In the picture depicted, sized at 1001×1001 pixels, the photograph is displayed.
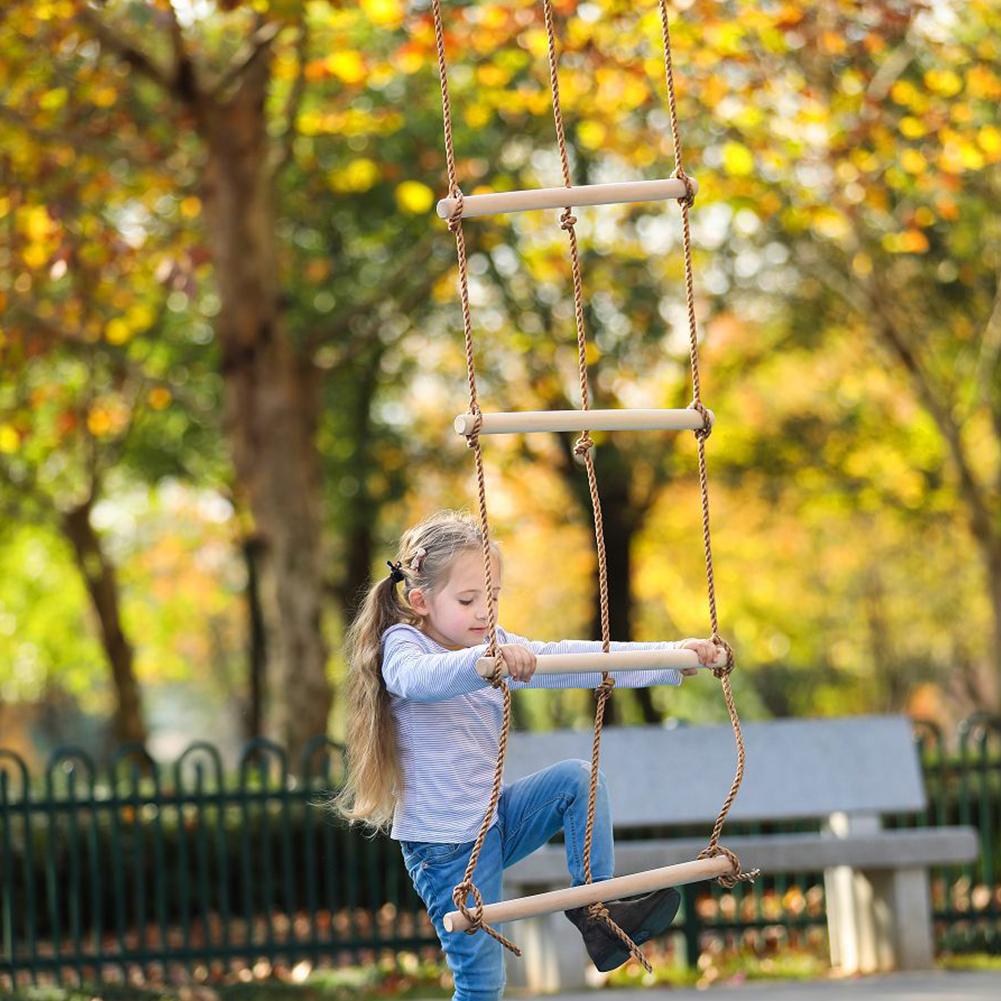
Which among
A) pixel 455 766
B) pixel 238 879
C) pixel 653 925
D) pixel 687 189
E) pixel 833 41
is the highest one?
pixel 833 41

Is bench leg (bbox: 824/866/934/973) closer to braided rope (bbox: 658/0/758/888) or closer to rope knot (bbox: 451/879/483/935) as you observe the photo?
braided rope (bbox: 658/0/758/888)

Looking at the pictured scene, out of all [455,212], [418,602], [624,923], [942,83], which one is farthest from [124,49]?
[624,923]

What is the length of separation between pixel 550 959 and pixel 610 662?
11.8ft

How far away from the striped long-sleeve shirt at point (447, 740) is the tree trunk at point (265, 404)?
6.76 m

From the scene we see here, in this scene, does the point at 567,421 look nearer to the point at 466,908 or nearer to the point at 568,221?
the point at 568,221

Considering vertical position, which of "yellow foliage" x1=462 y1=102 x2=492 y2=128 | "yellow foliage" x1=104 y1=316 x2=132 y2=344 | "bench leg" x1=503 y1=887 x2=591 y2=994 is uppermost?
"yellow foliage" x1=462 y1=102 x2=492 y2=128

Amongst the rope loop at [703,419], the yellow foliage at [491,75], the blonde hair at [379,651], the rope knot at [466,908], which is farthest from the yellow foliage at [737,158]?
the rope knot at [466,908]

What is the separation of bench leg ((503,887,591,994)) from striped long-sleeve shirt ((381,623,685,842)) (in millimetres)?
2897

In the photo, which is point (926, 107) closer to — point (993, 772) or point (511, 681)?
point (993, 772)

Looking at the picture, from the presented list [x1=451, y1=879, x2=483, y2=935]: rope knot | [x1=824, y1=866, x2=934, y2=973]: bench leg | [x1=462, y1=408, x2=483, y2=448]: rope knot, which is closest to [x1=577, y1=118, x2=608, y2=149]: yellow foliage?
[x1=824, y1=866, x2=934, y2=973]: bench leg

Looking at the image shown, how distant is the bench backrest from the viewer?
25.5 feet

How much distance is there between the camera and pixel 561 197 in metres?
4.29

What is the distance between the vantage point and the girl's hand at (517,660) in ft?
12.3

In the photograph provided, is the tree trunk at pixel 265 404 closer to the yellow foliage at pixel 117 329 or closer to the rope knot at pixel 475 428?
the yellow foliage at pixel 117 329
